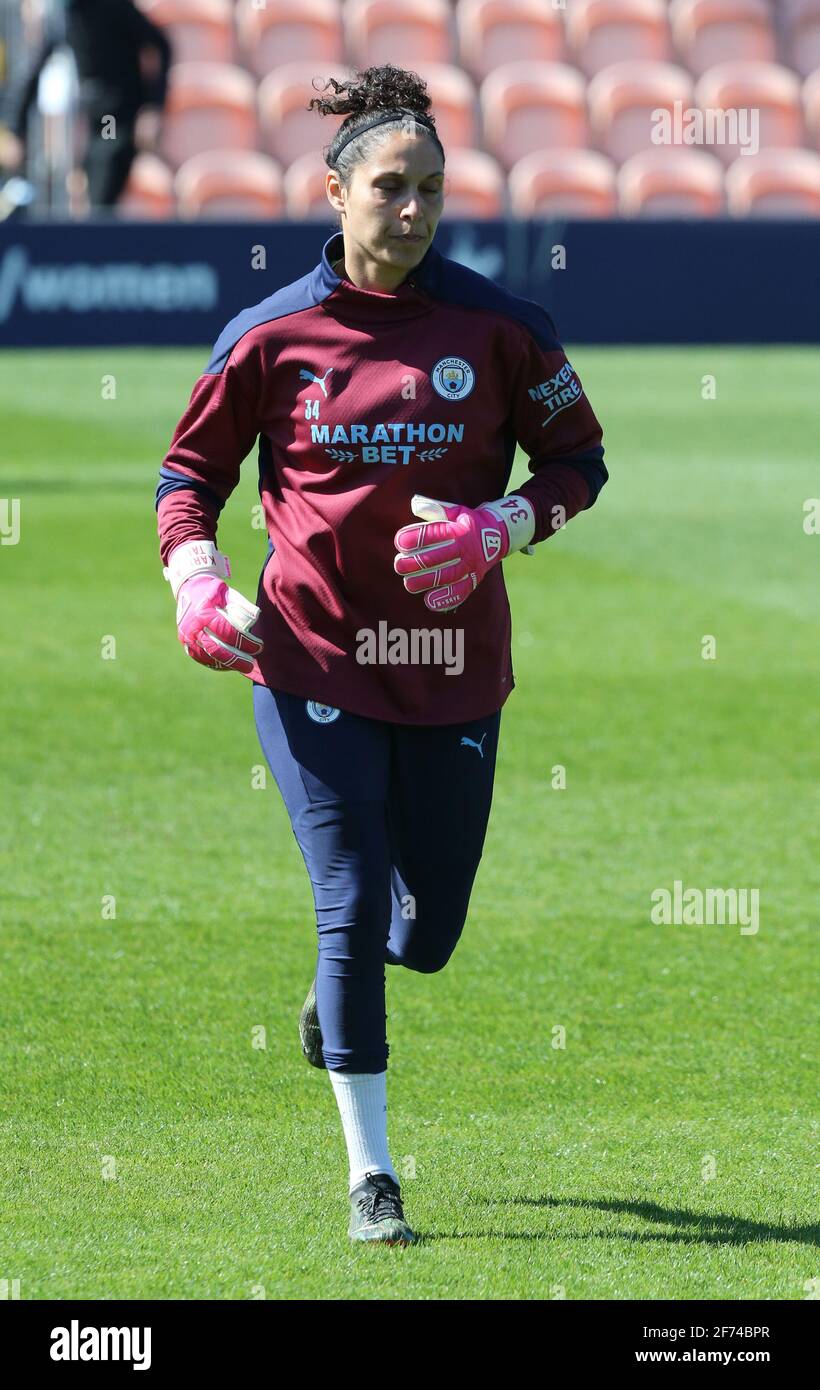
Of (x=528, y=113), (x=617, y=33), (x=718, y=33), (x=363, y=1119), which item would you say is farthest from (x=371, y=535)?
(x=718, y=33)

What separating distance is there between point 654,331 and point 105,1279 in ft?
64.4

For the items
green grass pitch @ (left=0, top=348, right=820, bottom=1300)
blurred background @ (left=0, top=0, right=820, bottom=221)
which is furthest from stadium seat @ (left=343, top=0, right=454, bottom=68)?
green grass pitch @ (left=0, top=348, right=820, bottom=1300)

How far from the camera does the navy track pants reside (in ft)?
13.3

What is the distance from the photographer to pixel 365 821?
13.3 ft

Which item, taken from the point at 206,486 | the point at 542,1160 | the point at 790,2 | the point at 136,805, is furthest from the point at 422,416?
the point at 790,2

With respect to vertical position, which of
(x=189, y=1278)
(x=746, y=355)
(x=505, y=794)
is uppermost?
(x=746, y=355)

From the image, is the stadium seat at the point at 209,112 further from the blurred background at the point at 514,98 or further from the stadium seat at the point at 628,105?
the stadium seat at the point at 628,105

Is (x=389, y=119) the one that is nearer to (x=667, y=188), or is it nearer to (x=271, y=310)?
(x=271, y=310)

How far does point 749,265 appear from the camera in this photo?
2233 centimetres

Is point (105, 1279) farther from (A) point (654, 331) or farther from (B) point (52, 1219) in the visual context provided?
(A) point (654, 331)

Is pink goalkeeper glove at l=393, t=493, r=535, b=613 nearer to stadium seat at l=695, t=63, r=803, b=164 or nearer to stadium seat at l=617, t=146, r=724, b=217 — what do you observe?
stadium seat at l=617, t=146, r=724, b=217

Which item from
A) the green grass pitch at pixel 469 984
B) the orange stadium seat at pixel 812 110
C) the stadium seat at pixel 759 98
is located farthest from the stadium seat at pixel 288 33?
the green grass pitch at pixel 469 984

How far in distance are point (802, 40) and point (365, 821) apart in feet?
88.4

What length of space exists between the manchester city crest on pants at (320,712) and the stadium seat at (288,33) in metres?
23.7
